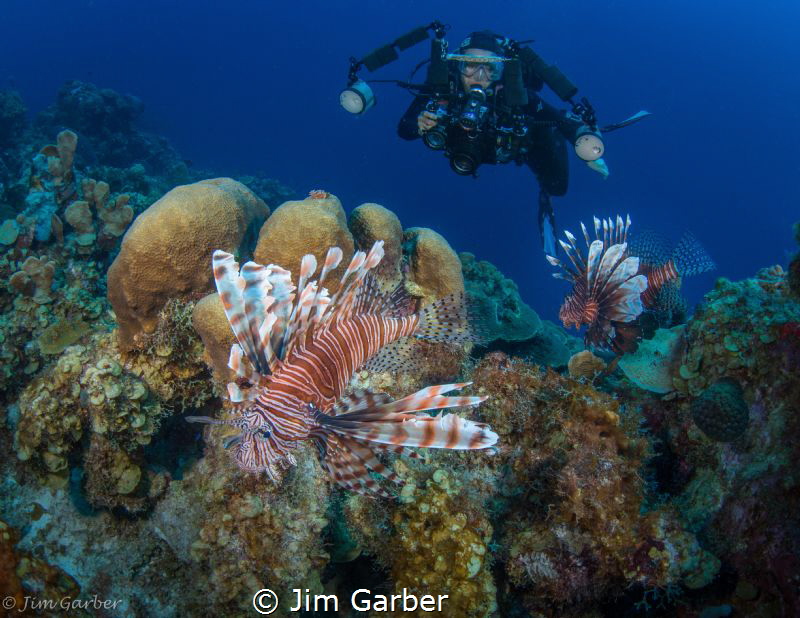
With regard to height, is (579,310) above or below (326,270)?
above

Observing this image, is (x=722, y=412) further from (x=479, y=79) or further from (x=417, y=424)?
(x=479, y=79)

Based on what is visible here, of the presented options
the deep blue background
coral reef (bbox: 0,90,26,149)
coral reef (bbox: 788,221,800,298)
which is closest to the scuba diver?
coral reef (bbox: 788,221,800,298)

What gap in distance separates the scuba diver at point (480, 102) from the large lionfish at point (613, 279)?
1366 mm

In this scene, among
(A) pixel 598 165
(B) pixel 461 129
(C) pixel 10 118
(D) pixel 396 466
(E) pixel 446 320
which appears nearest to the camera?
(D) pixel 396 466

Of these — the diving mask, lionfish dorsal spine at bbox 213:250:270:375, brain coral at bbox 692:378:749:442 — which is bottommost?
brain coral at bbox 692:378:749:442

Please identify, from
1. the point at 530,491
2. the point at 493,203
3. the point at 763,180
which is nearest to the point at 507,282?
the point at 530,491

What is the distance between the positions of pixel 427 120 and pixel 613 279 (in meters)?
3.31

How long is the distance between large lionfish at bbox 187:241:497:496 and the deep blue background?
127 ft

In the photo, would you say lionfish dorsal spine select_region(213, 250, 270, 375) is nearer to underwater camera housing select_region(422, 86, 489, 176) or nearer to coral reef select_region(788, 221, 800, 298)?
coral reef select_region(788, 221, 800, 298)

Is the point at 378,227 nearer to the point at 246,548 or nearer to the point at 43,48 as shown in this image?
the point at 246,548

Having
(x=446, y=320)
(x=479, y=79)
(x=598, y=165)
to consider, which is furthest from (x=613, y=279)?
(x=479, y=79)

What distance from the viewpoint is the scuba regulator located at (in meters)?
5.65

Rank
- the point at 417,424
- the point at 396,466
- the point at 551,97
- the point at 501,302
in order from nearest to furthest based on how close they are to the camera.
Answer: the point at 417,424
the point at 396,466
the point at 501,302
the point at 551,97

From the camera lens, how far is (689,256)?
4.37 m
